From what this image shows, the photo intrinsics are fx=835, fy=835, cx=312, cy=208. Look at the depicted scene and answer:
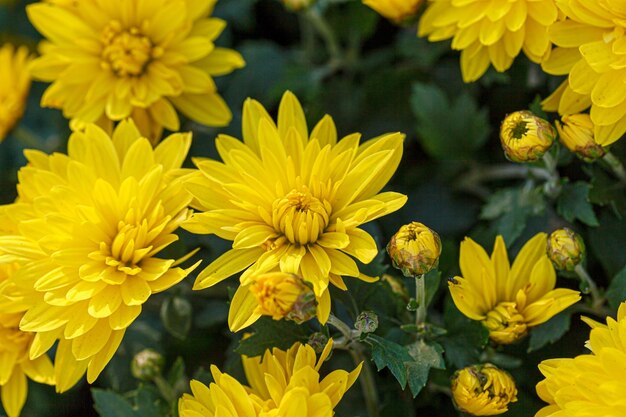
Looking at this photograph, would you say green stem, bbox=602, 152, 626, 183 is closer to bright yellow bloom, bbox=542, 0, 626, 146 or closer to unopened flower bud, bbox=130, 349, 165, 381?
bright yellow bloom, bbox=542, 0, 626, 146

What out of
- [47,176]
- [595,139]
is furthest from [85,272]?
[595,139]

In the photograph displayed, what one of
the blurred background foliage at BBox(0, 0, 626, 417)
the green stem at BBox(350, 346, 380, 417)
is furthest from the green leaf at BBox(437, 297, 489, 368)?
the green stem at BBox(350, 346, 380, 417)

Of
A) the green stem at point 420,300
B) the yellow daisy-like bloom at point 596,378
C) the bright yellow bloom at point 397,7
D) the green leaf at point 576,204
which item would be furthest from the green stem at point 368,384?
the bright yellow bloom at point 397,7

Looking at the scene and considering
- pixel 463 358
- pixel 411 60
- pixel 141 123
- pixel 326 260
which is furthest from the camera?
pixel 411 60

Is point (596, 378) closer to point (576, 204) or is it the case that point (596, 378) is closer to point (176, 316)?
point (576, 204)

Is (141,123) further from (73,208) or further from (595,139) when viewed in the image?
(595,139)

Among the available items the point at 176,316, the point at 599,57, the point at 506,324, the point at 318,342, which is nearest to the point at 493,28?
the point at 599,57
